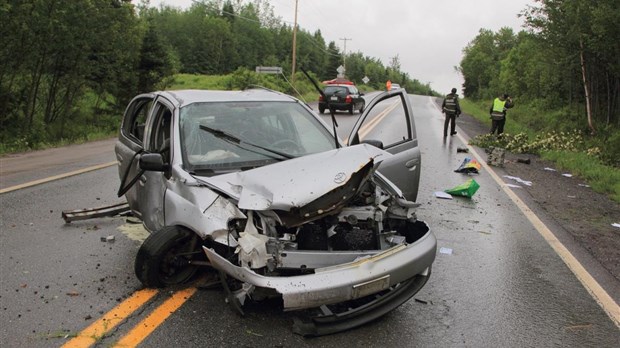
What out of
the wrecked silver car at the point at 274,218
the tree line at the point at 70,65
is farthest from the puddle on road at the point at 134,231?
the tree line at the point at 70,65

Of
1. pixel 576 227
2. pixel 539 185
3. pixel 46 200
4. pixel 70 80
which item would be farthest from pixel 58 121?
pixel 576 227

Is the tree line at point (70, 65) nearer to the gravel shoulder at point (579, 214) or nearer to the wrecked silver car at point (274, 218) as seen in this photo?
the gravel shoulder at point (579, 214)

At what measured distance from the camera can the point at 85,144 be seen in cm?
1639

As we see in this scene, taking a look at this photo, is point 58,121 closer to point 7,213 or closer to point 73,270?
point 7,213

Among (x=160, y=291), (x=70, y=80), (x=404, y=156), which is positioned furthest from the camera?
(x=70, y=80)

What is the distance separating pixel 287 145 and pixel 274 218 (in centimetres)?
150

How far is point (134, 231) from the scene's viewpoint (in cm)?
590

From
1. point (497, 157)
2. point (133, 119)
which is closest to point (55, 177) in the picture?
point (133, 119)

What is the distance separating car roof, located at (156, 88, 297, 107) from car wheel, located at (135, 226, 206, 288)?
4.86 ft

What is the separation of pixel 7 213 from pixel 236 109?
3734 millimetres

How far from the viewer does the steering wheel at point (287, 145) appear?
15.9 feet

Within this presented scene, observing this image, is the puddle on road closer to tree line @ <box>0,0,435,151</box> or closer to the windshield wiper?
the windshield wiper

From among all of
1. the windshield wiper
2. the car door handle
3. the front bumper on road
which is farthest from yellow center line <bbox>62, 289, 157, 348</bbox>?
the car door handle

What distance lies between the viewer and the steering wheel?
4842 millimetres
